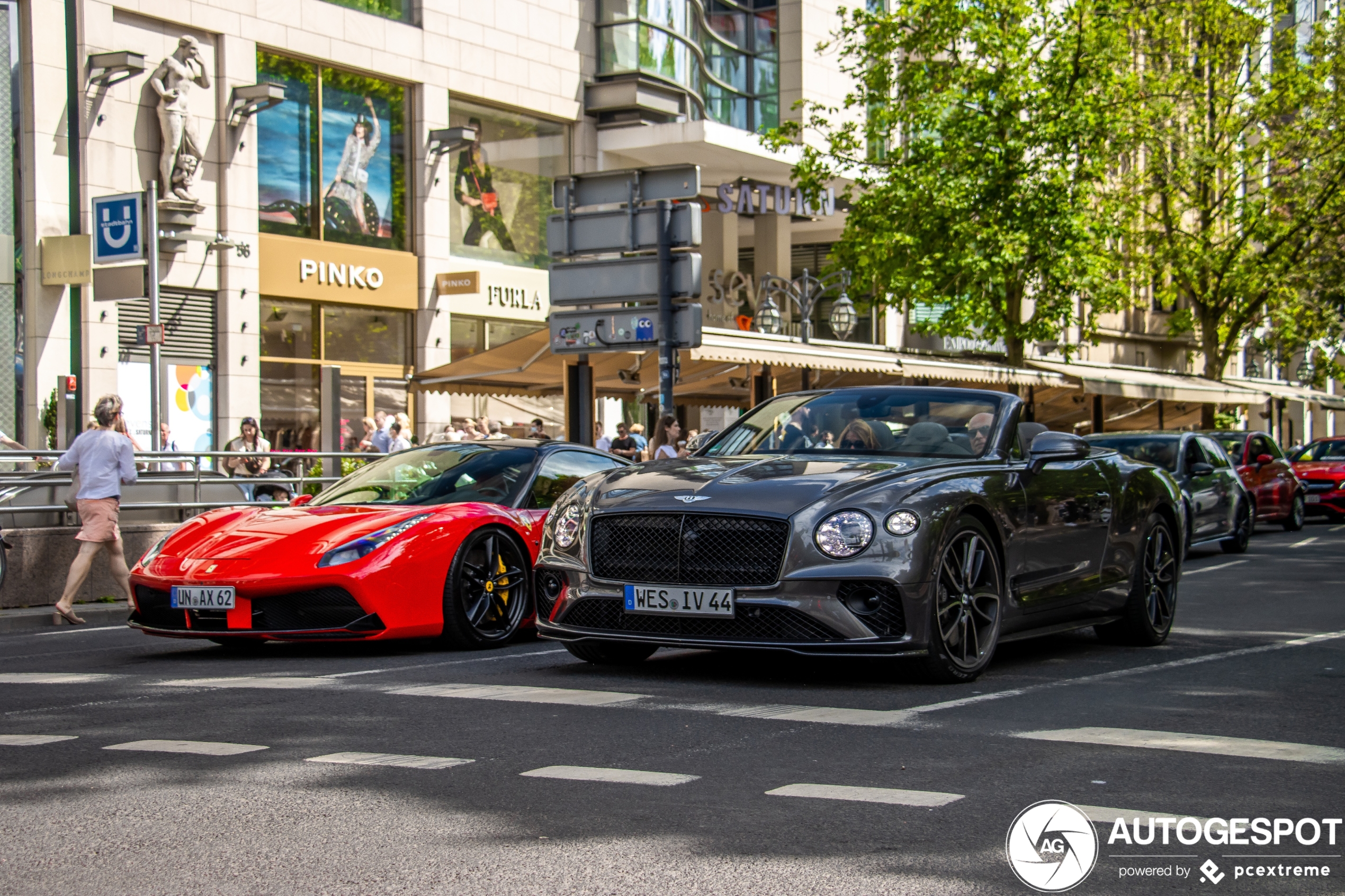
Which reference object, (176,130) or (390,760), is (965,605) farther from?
(176,130)

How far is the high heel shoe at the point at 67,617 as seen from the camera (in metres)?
12.2

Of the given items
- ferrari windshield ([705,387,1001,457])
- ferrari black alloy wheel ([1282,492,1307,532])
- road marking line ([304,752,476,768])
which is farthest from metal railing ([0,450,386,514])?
ferrari black alloy wheel ([1282,492,1307,532])

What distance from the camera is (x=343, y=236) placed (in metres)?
28.0

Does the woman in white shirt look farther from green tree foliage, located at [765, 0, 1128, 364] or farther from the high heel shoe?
green tree foliage, located at [765, 0, 1128, 364]

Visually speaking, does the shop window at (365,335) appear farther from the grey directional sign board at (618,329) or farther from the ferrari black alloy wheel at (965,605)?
the ferrari black alloy wheel at (965,605)

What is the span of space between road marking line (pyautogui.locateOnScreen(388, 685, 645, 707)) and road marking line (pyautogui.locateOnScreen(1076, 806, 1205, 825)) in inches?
102

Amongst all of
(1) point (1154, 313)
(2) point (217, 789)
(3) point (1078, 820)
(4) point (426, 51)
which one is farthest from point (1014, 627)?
(1) point (1154, 313)

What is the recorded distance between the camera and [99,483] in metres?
12.6

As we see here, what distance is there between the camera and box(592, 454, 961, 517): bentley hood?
23.9 ft

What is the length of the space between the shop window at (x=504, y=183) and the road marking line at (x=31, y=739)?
24.4 metres

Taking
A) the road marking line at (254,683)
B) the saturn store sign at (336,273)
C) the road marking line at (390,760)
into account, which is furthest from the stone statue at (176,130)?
the road marking line at (390,760)

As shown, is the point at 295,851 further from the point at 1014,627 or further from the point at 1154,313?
the point at 1154,313

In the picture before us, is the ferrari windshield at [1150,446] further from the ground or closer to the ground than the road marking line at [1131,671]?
further from the ground

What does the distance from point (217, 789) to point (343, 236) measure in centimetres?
2382
